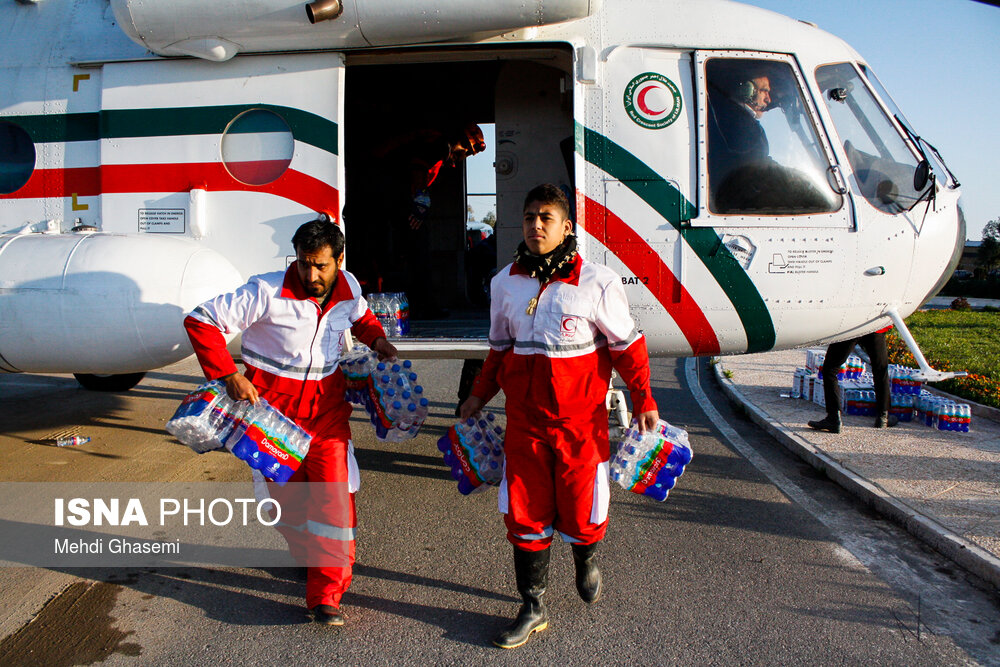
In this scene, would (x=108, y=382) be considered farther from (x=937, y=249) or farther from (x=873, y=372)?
(x=937, y=249)

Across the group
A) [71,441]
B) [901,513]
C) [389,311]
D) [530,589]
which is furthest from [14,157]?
[901,513]

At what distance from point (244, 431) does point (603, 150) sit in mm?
2950

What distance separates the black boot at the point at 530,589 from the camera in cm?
304

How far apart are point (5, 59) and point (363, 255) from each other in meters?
3.48

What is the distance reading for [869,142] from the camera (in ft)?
15.8

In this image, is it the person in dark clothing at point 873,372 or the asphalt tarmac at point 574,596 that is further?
the person in dark clothing at point 873,372

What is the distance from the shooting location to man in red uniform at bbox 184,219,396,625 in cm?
317

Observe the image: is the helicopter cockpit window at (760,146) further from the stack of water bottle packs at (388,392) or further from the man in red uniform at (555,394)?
the stack of water bottle packs at (388,392)

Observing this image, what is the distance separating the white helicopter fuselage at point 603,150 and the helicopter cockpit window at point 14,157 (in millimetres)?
18

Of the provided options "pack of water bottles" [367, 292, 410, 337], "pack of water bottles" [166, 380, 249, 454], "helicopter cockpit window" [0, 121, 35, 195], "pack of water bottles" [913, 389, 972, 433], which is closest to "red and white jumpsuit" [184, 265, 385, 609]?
"pack of water bottles" [166, 380, 249, 454]

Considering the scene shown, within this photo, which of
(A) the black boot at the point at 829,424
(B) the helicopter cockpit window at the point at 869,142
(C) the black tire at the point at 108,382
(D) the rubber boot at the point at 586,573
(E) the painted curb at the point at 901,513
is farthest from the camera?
(C) the black tire at the point at 108,382

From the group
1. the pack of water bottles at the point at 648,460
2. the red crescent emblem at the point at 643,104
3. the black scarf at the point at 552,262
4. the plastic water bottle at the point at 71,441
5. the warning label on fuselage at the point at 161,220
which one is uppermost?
the red crescent emblem at the point at 643,104

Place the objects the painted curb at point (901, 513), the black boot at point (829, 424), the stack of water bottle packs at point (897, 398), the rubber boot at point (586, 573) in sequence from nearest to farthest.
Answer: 1. the rubber boot at point (586, 573)
2. the painted curb at point (901, 513)
3. the black boot at point (829, 424)
4. the stack of water bottle packs at point (897, 398)

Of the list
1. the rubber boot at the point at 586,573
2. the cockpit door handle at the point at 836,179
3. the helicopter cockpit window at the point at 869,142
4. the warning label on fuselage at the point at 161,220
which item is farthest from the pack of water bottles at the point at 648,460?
the warning label on fuselage at the point at 161,220
